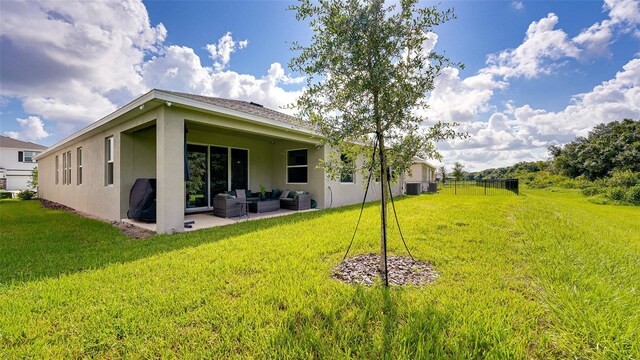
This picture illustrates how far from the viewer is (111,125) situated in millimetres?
8250

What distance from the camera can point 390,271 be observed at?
12.0 ft

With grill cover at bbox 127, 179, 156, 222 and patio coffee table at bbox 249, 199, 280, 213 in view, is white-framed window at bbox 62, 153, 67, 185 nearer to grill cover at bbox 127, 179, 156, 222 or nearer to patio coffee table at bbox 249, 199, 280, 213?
grill cover at bbox 127, 179, 156, 222

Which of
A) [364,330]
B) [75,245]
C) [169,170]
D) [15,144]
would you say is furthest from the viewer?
[15,144]

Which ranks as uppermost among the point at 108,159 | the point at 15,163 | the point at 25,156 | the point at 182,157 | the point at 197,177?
the point at 25,156

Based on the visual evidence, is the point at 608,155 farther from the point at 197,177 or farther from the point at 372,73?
the point at 197,177

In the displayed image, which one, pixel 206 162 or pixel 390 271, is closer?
pixel 390 271

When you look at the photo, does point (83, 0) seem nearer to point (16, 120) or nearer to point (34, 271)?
point (34, 271)

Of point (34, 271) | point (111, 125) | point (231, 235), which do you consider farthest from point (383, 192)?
point (111, 125)

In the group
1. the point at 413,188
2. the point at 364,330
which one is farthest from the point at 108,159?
the point at 413,188

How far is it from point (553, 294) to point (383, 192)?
2.12 meters

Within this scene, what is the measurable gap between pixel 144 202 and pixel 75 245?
232 centimetres

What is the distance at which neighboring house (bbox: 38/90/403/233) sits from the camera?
6219 millimetres

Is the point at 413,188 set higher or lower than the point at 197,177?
lower

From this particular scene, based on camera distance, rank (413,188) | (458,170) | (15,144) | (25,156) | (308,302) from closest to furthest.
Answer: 1. (308,302)
2. (413,188)
3. (15,144)
4. (25,156)
5. (458,170)
